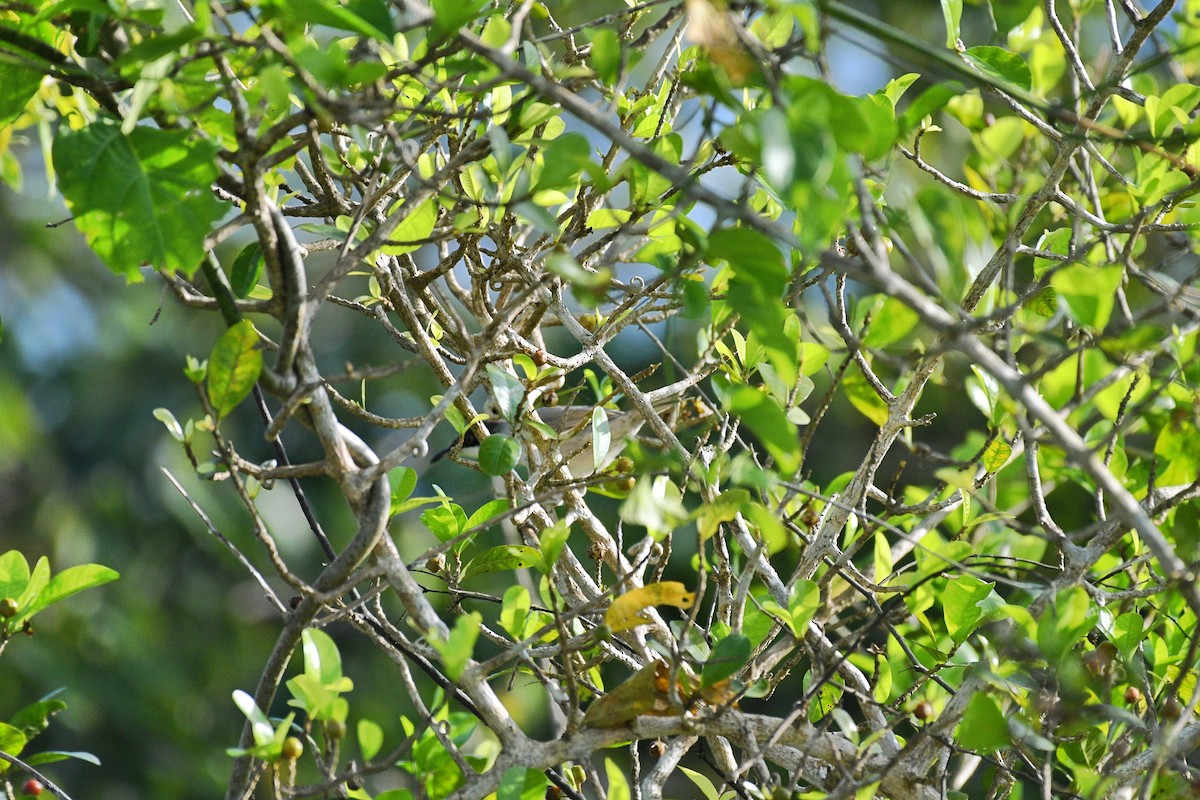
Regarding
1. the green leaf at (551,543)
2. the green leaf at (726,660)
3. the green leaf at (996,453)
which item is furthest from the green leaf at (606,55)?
the green leaf at (996,453)

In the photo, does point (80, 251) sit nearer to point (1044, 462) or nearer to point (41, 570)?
point (41, 570)

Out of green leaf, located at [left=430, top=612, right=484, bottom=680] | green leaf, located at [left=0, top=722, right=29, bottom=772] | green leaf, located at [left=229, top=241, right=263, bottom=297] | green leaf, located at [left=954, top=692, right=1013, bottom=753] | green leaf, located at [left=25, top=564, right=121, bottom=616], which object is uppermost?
green leaf, located at [left=229, top=241, right=263, bottom=297]

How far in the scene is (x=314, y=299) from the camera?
45.4 inches

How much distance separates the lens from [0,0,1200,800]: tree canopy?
3.19 feet

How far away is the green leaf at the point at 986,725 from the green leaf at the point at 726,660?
262mm

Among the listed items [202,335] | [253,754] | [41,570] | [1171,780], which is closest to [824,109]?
[253,754]

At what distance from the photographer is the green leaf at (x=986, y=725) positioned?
44.9 inches

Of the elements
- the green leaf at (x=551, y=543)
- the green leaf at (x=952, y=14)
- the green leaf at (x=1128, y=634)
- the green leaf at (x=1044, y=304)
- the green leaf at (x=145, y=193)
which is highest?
the green leaf at (x=952, y=14)

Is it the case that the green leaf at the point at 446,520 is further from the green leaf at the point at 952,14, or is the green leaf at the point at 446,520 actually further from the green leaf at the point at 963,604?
the green leaf at the point at 952,14

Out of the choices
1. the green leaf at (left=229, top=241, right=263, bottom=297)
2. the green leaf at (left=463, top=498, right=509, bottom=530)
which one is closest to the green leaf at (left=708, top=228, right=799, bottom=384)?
the green leaf at (left=229, top=241, right=263, bottom=297)

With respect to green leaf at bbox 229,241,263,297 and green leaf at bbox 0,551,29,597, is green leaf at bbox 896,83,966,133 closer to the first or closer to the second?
green leaf at bbox 229,241,263,297

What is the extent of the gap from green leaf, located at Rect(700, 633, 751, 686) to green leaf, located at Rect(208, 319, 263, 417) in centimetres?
63

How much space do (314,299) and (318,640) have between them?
42 centimetres

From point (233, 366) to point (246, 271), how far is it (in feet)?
0.61
